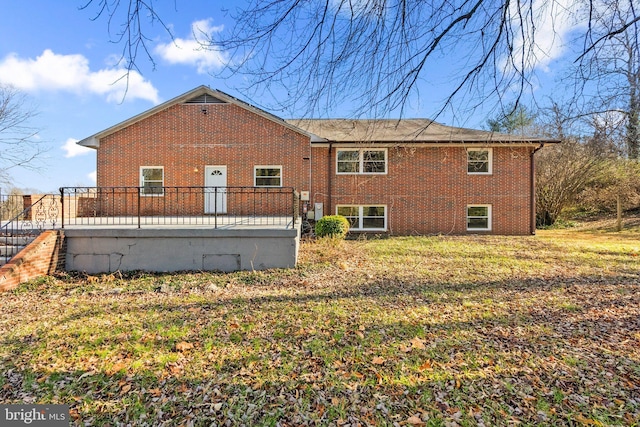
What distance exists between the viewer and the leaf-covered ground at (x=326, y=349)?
8.44 ft

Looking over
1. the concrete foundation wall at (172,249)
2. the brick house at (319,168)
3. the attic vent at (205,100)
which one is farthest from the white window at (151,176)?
the concrete foundation wall at (172,249)

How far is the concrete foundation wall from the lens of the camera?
22.5ft

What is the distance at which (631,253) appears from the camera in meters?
9.22

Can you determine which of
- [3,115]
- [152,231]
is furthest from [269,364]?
[3,115]

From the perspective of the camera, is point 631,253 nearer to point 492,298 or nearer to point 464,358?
point 492,298

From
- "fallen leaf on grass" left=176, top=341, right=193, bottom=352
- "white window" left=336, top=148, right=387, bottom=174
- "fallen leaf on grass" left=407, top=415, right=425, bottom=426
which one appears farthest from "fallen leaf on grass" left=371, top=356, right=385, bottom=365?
"white window" left=336, top=148, right=387, bottom=174

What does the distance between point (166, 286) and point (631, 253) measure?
40.6 ft

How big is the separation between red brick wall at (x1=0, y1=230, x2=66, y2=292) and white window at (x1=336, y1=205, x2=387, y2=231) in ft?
30.8

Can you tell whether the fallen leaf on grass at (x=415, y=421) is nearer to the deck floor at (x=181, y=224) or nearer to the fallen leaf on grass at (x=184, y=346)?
the fallen leaf on grass at (x=184, y=346)

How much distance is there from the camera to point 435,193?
13.4 meters

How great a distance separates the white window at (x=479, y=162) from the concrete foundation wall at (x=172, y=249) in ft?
32.0

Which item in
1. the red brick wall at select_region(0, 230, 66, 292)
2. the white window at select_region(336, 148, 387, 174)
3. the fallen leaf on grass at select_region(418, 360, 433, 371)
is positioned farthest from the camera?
the white window at select_region(336, 148, 387, 174)

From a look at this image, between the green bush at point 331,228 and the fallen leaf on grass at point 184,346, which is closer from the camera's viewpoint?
the fallen leaf on grass at point 184,346

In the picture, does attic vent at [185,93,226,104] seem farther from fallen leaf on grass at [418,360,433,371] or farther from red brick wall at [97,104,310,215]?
fallen leaf on grass at [418,360,433,371]
